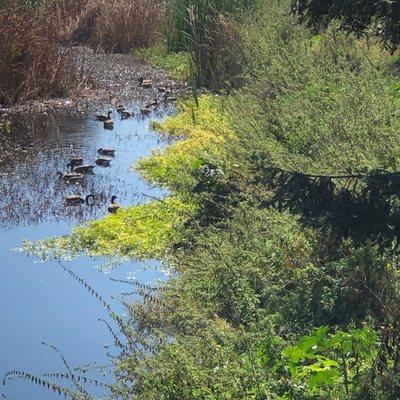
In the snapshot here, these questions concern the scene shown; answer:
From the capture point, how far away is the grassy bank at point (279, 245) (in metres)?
5.31

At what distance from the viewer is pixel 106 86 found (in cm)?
1873

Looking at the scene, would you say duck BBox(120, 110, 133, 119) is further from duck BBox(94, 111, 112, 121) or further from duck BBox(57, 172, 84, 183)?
duck BBox(57, 172, 84, 183)

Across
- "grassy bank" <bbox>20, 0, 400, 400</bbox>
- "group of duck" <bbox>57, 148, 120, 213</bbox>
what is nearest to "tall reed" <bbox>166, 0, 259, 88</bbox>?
"grassy bank" <bbox>20, 0, 400, 400</bbox>

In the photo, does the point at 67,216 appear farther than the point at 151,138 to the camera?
No

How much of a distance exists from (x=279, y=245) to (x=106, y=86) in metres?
11.4

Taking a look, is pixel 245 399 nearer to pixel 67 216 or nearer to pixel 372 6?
pixel 372 6

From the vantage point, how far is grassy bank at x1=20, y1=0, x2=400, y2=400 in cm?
531

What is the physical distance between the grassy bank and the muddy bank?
3.57m

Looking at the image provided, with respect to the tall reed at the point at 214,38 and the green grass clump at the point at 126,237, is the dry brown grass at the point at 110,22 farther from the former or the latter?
the green grass clump at the point at 126,237

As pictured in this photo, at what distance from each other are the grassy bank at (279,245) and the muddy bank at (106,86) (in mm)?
3567

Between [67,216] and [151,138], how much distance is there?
410 cm

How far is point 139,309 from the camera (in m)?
7.83

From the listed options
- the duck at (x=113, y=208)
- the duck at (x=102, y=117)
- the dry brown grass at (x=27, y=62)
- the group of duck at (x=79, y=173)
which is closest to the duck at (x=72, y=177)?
the group of duck at (x=79, y=173)

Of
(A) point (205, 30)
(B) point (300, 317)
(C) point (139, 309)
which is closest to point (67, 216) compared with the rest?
(C) point (139, 309)
